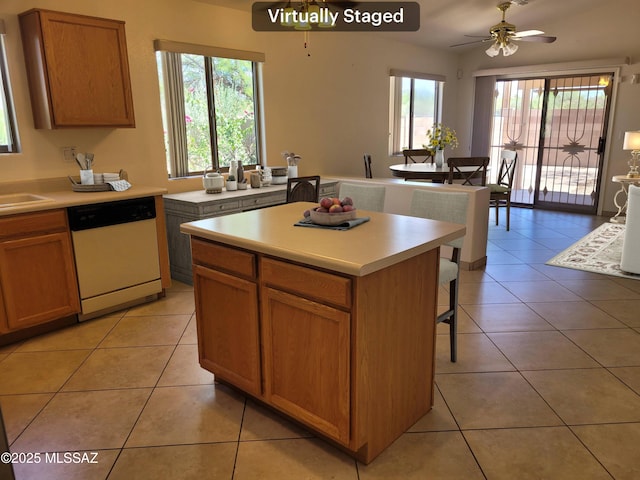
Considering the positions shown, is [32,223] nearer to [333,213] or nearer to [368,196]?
[333,213]

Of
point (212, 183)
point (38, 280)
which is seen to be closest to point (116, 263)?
point (38, 280)

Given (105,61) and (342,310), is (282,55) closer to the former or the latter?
(105,61)

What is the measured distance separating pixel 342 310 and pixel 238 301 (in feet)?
2.09

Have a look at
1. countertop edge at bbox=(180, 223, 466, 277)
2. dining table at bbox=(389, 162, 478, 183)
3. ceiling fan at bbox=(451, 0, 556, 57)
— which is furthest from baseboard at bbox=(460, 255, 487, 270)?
ceiling fan at bbox=(451, 0, 556, 57)

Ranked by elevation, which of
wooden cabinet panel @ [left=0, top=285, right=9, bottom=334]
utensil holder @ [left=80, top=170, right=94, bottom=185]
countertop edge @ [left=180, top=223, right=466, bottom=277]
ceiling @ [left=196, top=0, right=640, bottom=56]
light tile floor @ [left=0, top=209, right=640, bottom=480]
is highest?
ceiling @ [left=196, top=0, right=640, bottom=56]

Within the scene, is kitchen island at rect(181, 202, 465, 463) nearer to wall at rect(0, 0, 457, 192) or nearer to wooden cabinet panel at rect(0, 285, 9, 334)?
wooden cabinet panel at rect(0, 285, 9, 334)

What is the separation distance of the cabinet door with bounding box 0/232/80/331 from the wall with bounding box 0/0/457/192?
0.71 meters

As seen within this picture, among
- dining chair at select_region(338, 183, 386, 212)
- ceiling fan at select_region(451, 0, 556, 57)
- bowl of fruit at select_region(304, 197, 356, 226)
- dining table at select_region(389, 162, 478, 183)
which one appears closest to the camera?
bowl of fruit at select_region(304, 197, 356, 226)

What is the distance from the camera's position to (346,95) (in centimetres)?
593

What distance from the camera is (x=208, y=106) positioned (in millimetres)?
4574

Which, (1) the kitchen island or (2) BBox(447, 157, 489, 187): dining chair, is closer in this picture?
(1) the kitchen island

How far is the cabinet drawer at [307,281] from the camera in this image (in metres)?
1.69

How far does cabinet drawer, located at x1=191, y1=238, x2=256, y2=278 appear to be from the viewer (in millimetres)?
2035

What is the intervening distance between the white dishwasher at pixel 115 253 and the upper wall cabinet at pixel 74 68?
68 centimetres
